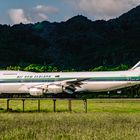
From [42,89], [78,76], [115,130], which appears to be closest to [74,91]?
[78,76]

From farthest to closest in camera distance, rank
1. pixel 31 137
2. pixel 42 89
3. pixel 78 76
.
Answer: pixel 78 76 → pixel 42 89 → pixel 31 137

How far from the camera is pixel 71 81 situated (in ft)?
316

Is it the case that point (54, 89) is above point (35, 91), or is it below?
above

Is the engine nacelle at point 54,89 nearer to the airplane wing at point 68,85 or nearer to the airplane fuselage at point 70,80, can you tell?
the airplane wing at point 68,85

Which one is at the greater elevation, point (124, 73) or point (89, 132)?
point (124, 73)

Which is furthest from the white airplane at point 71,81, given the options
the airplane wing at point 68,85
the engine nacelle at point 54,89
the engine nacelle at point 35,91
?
the engine nacelle at point 35,91

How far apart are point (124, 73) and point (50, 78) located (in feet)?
49.2

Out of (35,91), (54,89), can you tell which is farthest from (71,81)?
(35,91)

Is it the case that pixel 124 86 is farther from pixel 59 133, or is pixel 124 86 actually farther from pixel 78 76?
pixel 59 133

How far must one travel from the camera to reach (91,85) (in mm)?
99000

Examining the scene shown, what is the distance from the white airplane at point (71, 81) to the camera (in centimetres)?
9681

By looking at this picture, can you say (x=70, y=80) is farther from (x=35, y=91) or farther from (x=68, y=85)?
(x=35, y=91)

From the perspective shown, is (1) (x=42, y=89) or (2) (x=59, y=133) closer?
(2) (x=59, y=133)

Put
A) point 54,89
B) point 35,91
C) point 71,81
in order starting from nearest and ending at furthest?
point 35,91 < point 54,89 < point 71,81
